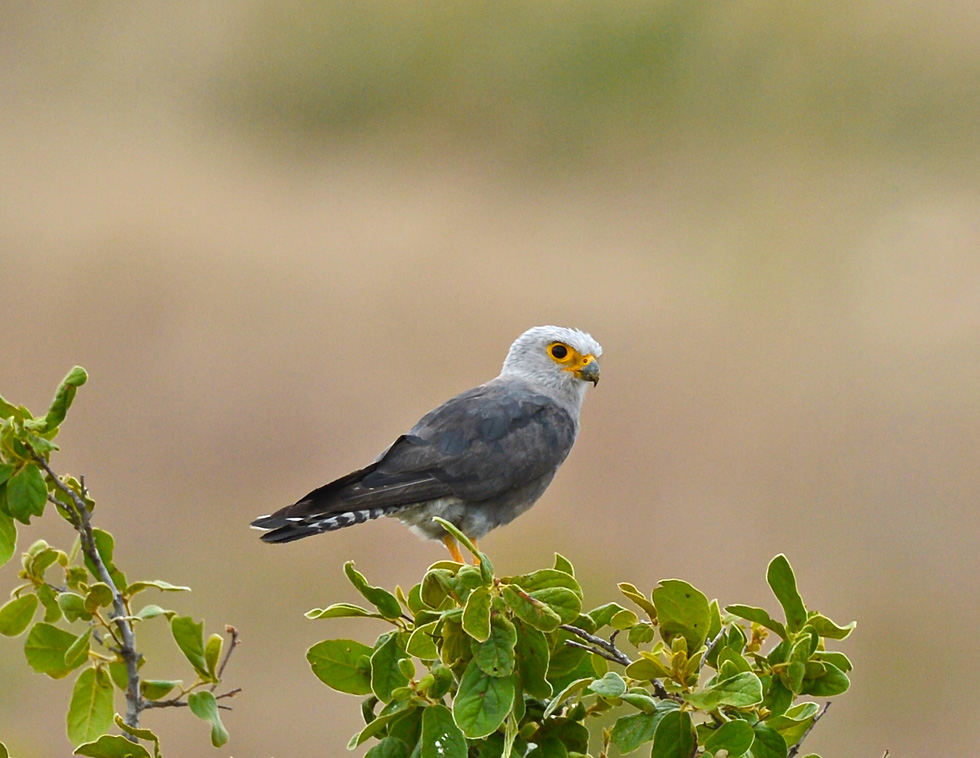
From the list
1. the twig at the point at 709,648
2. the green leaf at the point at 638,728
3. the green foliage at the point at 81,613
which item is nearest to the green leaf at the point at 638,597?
the twig at the point at 709,648

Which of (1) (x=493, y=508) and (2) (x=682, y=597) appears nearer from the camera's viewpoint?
(2) (x=682, y=597)

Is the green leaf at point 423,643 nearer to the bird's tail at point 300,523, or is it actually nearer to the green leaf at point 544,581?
the green leaf at point 544,581

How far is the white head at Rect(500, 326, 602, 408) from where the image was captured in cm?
428

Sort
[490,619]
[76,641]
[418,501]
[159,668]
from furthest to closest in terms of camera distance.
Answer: [159,668], [418,501], [76,641], [490,619]

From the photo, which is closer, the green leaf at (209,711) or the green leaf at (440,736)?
the green leaf at (440,736)

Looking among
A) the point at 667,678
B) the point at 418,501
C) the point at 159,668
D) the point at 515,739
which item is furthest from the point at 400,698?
the point at 159,668

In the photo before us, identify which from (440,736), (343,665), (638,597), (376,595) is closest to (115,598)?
(343,665)

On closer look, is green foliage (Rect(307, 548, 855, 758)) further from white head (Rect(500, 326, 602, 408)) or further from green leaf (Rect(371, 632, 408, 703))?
white head (Rect(500, 326, 602, 408))

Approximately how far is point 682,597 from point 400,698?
0.47 metres

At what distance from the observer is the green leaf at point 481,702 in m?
1.60

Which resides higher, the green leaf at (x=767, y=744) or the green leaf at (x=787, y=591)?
the green leaf at (x=787, y=591)

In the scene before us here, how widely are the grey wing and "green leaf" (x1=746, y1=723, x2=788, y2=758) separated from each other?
6.81 feet

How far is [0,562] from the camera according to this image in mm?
2010

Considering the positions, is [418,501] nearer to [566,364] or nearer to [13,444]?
[566,364]
